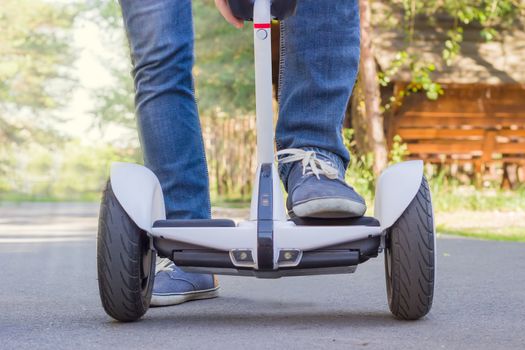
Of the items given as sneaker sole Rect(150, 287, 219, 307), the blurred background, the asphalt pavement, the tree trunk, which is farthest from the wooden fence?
sneaker sole Rect(150, 287, 219, 307)

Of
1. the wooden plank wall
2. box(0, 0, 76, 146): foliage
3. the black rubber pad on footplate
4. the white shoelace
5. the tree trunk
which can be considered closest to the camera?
the black rubber pad on footplate

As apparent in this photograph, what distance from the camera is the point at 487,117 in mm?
14227

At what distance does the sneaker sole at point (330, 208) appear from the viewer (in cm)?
212

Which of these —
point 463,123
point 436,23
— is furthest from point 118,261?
point 463,123

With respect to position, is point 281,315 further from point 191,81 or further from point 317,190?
point 191,81

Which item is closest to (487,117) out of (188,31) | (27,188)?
(188,31)

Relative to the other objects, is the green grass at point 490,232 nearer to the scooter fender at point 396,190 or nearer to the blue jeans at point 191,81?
the blue jeans at point 191,81

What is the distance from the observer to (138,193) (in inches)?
86.3

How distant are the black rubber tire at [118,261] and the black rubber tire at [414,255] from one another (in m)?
0.53

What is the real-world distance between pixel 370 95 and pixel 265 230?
8291 mm

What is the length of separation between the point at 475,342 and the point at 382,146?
8.36 meters

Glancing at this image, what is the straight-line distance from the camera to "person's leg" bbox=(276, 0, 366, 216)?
8.00 ft

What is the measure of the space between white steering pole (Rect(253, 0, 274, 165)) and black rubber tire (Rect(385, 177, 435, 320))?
1.04 feet

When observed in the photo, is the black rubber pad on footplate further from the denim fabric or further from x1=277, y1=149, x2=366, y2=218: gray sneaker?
the denim fabric
